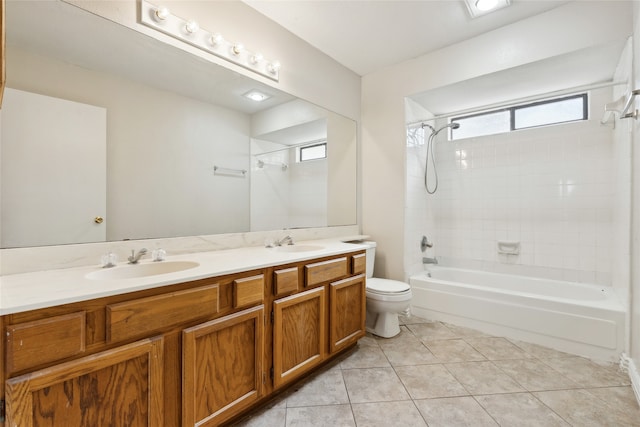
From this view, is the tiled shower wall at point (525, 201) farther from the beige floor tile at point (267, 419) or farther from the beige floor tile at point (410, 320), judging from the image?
the beige floor tile at point (267, 419)

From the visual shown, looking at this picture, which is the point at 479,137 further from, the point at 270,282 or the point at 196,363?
the point at 196,363

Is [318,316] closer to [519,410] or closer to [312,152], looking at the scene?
[519,410]

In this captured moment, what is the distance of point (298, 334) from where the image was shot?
1.71m

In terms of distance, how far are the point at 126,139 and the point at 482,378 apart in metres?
2.55

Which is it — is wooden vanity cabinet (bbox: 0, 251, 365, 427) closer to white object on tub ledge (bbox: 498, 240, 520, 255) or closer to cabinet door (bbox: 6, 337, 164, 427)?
cabinet door (bbox: 6, 337, 164, 427)

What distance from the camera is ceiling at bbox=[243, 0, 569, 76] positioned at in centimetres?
211

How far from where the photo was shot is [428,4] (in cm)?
210

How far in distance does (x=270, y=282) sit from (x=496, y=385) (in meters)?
1.52

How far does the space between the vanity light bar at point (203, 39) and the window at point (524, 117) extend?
2.51 meters

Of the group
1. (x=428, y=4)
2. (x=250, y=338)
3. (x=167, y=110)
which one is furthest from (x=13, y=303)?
(x=428, y=4)

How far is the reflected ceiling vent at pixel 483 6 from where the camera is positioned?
205cm

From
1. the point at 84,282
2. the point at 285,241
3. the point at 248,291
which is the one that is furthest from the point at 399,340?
the point at 84,282

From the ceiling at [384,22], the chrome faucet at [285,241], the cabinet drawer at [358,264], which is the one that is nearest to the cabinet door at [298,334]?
the cabinet drawer at [358,264]

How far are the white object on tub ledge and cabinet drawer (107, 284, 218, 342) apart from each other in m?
3.16
